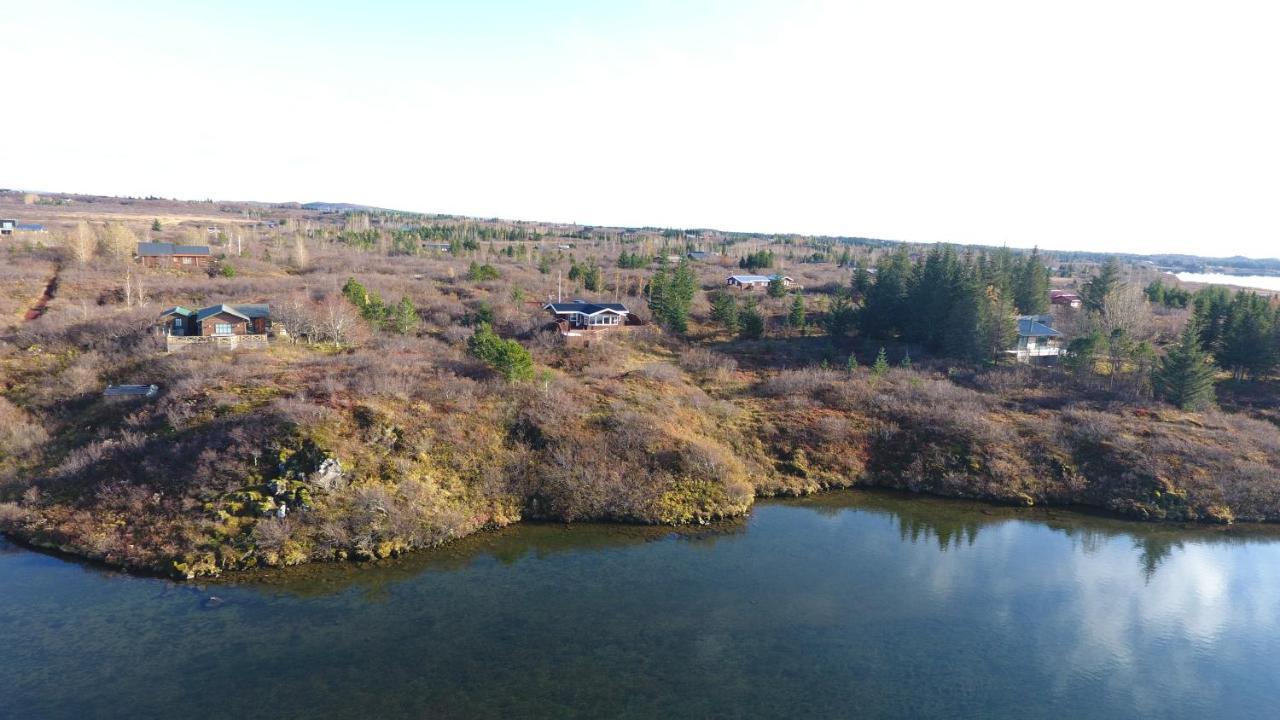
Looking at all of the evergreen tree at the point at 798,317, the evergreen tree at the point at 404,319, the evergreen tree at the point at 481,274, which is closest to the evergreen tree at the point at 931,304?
the evergreen tree at the point at 798,317

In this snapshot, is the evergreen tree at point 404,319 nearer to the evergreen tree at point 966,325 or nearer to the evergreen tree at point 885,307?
the evergreen tree at point 885,307

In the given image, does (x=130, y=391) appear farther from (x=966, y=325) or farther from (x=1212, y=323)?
(x=1212, y=323)

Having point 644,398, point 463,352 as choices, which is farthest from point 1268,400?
point 463,352

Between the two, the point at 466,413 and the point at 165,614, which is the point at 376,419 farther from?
the point at 165,614

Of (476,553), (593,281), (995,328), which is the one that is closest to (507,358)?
(476,553)

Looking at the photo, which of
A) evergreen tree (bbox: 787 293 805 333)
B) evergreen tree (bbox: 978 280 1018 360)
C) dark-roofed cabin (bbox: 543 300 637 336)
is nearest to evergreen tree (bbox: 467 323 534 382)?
dark-roofed cabin (bbox: 543 300 637 336)
